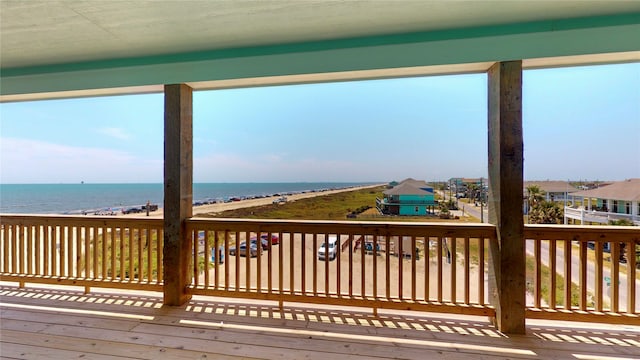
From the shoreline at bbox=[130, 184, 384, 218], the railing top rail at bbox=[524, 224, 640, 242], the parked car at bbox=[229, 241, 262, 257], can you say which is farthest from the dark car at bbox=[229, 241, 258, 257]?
the railing top rail at bbox=[524, 224, 640, 242]

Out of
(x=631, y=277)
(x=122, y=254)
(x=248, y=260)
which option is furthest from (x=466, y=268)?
(x=122, y=254)

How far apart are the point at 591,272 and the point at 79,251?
4851 mm

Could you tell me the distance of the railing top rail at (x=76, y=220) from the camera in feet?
7.93

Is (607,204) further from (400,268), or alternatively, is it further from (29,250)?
(29,250)

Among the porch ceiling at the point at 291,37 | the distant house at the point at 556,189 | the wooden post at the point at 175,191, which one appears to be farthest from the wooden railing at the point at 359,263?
the porch ceiling at the point at 291,37

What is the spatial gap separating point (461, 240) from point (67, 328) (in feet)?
10.7

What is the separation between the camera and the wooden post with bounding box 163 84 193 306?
225 cm

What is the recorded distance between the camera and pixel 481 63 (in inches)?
73.1

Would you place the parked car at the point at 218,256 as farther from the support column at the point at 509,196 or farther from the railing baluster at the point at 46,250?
the support column at the point at 509,196

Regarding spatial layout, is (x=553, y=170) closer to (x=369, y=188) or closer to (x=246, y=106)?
(x=369, y=188)

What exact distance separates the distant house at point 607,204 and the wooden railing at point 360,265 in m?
0.73

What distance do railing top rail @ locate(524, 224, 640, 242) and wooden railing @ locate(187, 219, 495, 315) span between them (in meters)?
0.31

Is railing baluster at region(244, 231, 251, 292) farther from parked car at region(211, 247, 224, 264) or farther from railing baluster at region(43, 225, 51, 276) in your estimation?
railing baluster at region(43, 225, 51, 276)

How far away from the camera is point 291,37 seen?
198cm
